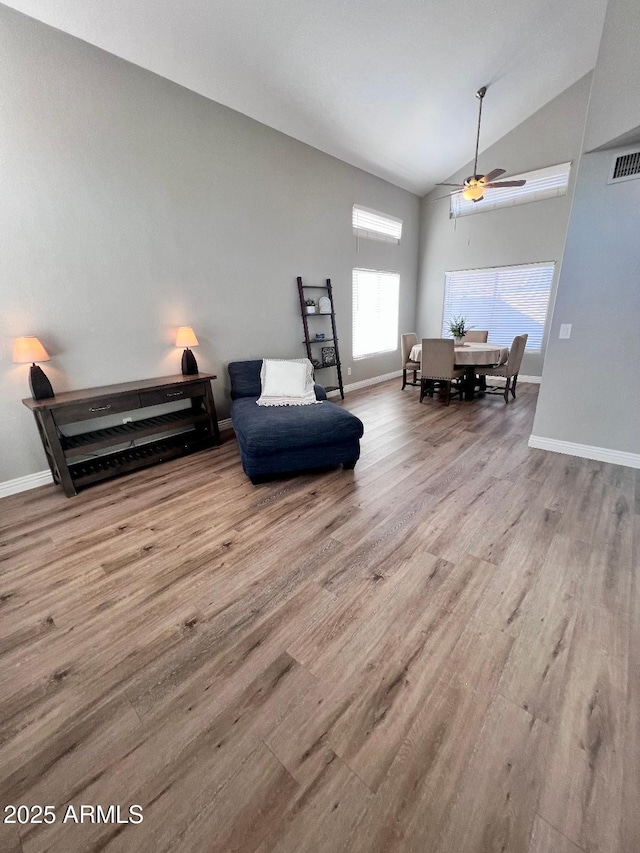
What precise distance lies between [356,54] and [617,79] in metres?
2.20

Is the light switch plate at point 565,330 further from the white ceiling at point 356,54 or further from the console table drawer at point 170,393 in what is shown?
the console table drawer at point 170,393

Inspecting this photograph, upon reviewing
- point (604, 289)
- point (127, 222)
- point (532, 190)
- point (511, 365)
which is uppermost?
point (532, 190)

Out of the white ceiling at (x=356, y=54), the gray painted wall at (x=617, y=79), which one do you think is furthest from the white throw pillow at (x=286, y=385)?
the gray painted wall at (x=617, y=79)

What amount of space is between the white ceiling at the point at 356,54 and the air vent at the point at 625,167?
74.6 inches

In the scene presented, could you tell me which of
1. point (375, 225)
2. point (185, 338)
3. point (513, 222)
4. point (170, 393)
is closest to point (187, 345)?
point (185, 338)

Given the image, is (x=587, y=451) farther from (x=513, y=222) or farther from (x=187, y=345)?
(x=513, y=222)

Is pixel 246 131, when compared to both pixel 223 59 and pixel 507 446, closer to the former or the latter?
pixel 223 59

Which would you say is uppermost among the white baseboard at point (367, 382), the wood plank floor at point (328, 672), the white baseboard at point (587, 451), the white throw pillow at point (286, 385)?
the white throw pillow at point (286, 385)

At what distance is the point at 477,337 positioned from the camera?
5.57 m

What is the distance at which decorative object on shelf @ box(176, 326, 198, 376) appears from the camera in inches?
132

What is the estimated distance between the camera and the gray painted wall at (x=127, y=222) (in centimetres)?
254

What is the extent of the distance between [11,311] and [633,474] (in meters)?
5.17

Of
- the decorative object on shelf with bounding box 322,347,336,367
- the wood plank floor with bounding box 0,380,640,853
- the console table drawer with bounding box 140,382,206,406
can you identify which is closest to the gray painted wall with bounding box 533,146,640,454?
the wood plank floor with bounding box 0,380,640,853

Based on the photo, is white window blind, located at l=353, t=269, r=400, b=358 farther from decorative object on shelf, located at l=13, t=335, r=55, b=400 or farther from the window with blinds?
decorative object on shelf, located at l=13, t=335, r=55, b=400
